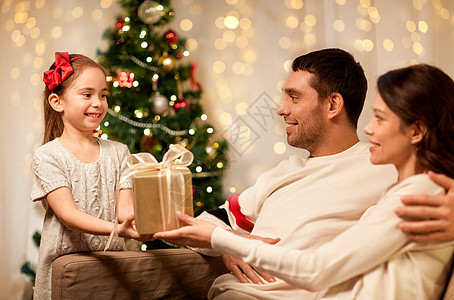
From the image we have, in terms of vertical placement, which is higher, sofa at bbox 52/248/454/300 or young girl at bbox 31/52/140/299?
young girl at bbox 31/52/140/299

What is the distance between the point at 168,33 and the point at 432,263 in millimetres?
2686

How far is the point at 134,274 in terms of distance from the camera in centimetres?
184

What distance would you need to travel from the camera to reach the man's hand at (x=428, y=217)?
1220mm

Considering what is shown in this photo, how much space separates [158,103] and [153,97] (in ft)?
0.18

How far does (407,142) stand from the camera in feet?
4.35

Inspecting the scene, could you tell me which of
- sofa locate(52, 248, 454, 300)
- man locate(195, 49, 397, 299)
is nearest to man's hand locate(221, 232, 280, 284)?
man locate(195, 49, 397, 299)

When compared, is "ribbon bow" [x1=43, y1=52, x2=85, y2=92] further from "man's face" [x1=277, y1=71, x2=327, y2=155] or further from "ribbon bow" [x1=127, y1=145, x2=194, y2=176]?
"man's face" [x1=277, y1=71, x2=327, y2=155]

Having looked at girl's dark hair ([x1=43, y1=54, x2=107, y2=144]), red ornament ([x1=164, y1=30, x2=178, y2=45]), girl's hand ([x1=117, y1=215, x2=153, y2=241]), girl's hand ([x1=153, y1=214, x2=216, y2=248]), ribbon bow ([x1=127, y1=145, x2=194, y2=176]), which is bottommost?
girl's hand ([x1=117, y1=215, x2=153, y2=241])

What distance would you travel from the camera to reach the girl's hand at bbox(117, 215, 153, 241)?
5.45ft

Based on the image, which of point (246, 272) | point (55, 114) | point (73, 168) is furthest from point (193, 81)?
point (246, 272)

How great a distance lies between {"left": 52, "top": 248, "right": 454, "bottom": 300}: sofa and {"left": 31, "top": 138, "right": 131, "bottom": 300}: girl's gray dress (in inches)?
4.6

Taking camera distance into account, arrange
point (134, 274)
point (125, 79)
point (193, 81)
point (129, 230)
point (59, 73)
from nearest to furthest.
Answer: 1. point (129, 230)
2. point (134, 274)
3. point (59, 73)
4. point (125, 79)
5. point (193, 81)

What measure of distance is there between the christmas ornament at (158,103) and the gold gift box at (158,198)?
1990 mm

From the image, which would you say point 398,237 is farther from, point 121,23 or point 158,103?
point 121,23
